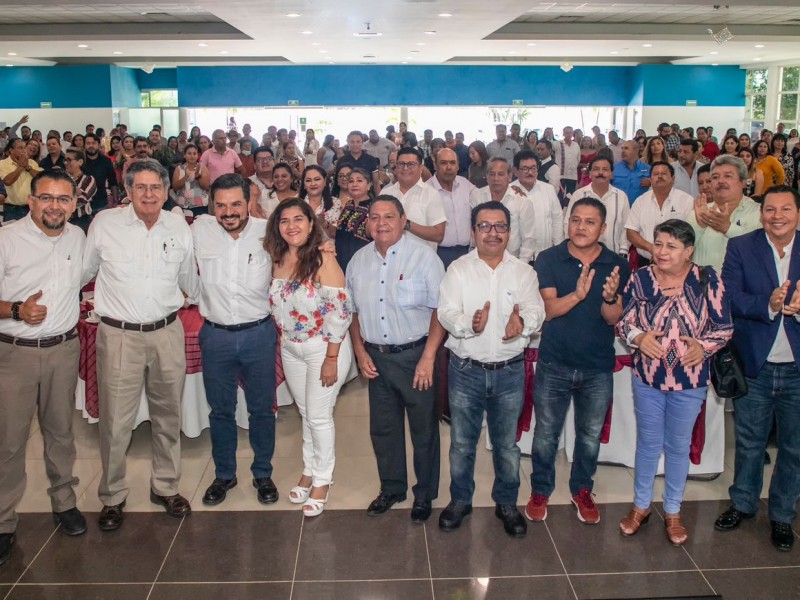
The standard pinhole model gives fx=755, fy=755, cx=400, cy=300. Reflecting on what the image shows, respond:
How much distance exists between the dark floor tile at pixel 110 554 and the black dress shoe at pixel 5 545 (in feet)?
0.47

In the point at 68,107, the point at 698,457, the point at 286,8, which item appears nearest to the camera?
the point at 698,457

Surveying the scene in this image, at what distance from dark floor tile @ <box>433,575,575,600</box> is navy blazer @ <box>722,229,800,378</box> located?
130 centimetres

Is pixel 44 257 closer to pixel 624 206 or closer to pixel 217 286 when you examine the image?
pixel 217 286

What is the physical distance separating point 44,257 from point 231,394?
1.07 m

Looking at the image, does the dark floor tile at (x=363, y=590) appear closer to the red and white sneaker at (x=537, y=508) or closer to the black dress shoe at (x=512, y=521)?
the black dress shoe at (x=512, y=521)

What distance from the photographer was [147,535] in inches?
140

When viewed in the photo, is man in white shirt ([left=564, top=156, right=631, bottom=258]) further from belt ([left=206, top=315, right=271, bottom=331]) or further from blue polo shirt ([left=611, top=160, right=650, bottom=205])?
belt ([left=206, top=315, right=271, bottom=331])

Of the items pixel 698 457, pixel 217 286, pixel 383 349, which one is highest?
pixel 217 286

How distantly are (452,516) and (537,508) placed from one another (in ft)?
1.42

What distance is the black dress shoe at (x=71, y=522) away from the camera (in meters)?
3.54

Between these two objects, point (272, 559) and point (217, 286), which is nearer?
point (272, 559)

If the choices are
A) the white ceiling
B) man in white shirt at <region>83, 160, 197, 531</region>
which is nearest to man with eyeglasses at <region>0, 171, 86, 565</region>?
man in white shirt at <region>83, 160, 197, 531</region>

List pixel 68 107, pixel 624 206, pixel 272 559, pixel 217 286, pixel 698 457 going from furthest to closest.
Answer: pixel 68 107
pixel 624 206
pixel 698 457
pixel 217 286
pixel 272 559

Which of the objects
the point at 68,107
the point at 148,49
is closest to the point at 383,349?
the point at 148,49
